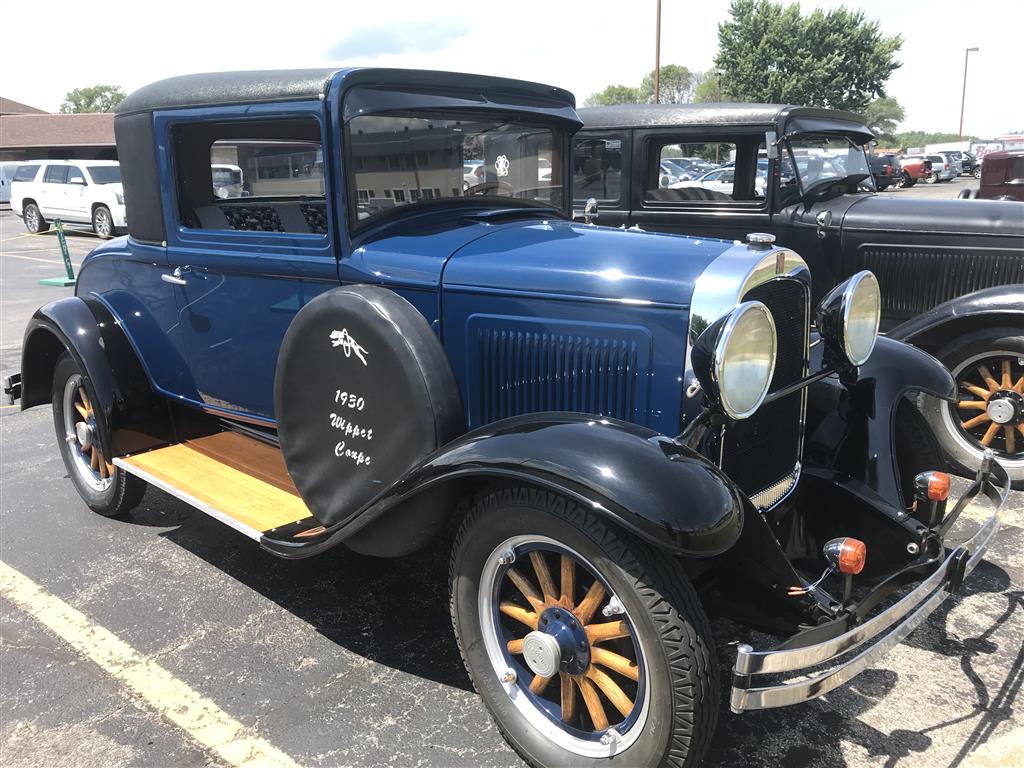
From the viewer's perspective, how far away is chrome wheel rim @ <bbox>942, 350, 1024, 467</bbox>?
4.34 m

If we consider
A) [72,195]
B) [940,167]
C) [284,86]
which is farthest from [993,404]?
[940,167]

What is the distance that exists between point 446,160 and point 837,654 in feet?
7.20

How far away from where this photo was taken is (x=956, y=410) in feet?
14.6

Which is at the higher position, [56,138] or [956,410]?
[56,138]

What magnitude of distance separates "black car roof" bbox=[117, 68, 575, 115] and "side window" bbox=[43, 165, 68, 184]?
1703cm

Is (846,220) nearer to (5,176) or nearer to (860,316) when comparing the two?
(860,316)

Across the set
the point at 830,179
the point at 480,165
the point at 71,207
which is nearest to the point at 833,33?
the point at 71,207

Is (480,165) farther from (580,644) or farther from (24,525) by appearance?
(24,525)

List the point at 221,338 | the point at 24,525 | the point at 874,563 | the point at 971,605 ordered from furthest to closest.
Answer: the point at 24,525 < the point at 221,338 < the point at 971,605 < the point at 874,563

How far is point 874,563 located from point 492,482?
1.34m

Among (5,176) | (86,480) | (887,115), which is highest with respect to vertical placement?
(887,115)

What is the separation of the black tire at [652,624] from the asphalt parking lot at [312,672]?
1.34 feet

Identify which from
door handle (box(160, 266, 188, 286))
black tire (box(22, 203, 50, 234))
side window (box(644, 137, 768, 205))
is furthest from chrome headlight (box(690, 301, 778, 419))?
black tire (box(22, 203, 50, 234))

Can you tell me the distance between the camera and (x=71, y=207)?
59.1 ft
